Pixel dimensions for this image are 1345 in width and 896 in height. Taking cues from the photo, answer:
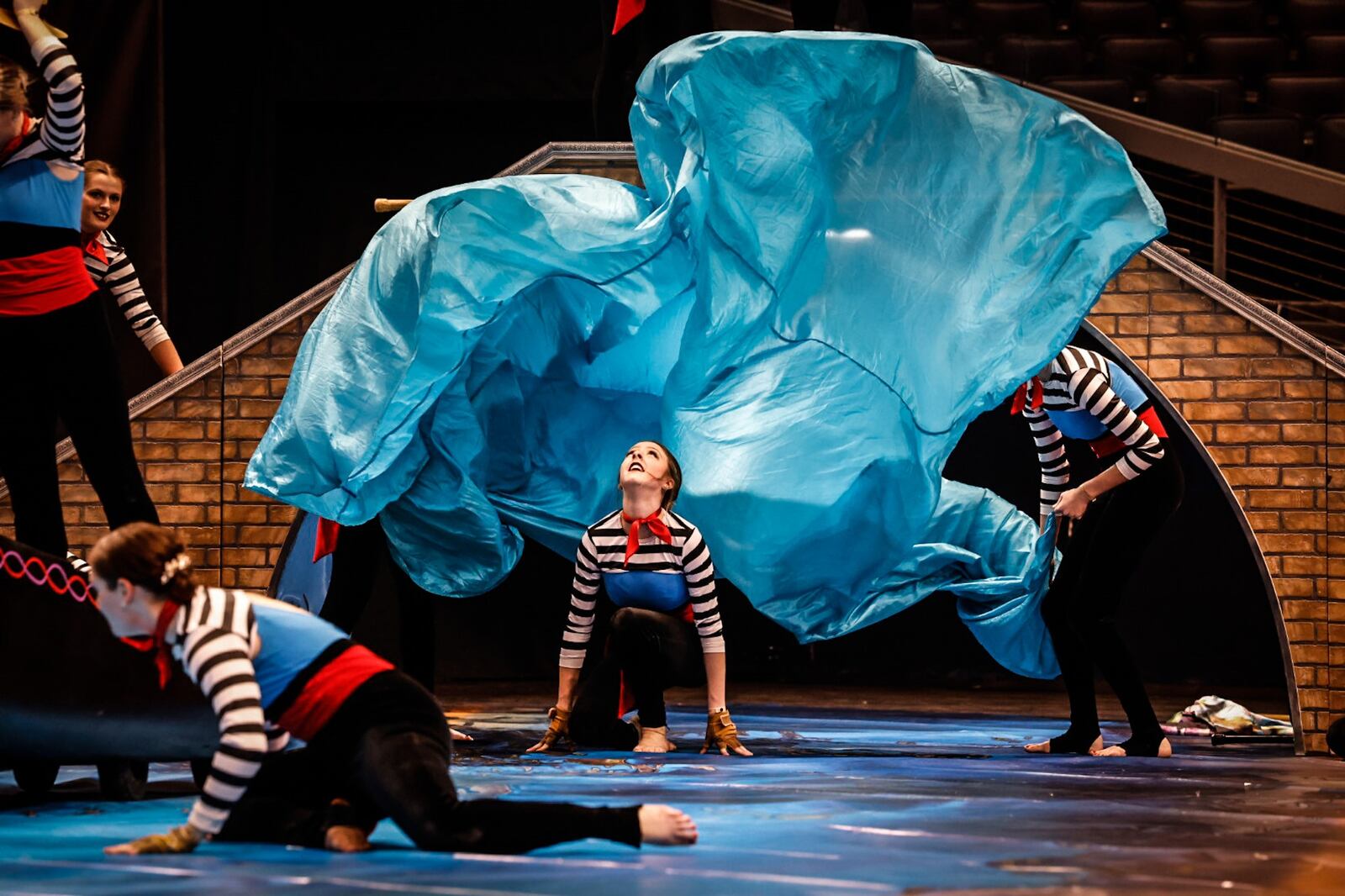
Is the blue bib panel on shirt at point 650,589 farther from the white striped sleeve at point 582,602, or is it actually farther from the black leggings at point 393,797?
the black leggings at point 393,797

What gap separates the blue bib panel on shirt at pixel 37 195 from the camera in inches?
153

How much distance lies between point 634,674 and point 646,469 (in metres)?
0.58

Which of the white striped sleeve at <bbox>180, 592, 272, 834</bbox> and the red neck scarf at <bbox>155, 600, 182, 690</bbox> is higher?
the red neck scarf at <bbox>155, 600, 182, 690</bbox>

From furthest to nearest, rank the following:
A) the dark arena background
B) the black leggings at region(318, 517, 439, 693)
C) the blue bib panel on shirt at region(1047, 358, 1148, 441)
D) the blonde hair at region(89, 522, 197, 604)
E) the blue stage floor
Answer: the black leggings at region(318, 517, 439, 693) → the blue bib panel on shirt at region(1047, 358, 1148, 441) → the dark arena background → the blonde hair at region(89, 522, 197, 604) → the blue stage floor

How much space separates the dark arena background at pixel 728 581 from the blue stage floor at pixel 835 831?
16 mm

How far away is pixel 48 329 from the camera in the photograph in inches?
155

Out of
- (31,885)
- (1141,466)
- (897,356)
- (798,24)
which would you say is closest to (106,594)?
(31,885)

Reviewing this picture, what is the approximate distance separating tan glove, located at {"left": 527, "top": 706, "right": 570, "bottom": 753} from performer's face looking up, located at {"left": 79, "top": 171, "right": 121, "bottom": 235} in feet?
5.99

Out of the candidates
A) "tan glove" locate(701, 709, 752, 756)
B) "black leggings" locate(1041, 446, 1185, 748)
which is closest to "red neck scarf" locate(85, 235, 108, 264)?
"tan glove" locate(701, 709, 752, 756)

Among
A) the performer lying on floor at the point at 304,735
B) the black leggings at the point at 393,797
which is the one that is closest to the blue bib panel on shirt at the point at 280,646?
the performer lying on floor at the point at 304,735

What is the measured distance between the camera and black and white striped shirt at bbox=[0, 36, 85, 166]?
3.79 metres

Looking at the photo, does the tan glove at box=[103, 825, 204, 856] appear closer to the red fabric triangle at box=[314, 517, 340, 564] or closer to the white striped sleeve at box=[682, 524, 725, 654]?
the white striped sleeve at box=[682, 524, 725, 654]

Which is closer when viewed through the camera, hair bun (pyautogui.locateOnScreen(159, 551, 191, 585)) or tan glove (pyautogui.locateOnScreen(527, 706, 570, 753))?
hair bun (pyautogui.locateOnScreen(159, 551, 191, 585))

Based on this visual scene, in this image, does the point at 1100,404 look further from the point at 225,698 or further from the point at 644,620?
the point at 225,698
